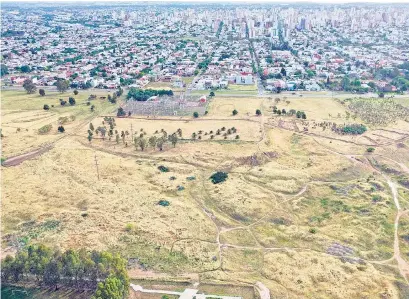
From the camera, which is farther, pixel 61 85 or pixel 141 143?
pixel 61 85

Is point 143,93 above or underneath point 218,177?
above

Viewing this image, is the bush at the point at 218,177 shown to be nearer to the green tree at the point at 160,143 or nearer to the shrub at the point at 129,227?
Result: the green tree at the point at 160,143

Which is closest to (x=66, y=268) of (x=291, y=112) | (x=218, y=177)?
(x=218, y=177)

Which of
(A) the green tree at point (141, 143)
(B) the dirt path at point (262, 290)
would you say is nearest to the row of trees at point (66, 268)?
(B) the dirt path at point (262, 290)

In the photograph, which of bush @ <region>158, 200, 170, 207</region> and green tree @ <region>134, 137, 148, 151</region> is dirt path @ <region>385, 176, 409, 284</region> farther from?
green tree @ <region>134, 137, 148, 151</region>

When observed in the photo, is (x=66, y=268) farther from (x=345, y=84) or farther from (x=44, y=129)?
(x=345, y=84)

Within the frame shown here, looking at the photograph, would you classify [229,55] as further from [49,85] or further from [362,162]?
[362,162]

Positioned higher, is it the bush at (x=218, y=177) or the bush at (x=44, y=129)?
the bush at (x=44, y=129)

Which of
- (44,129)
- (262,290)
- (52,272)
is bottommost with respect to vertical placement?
(262,290)
